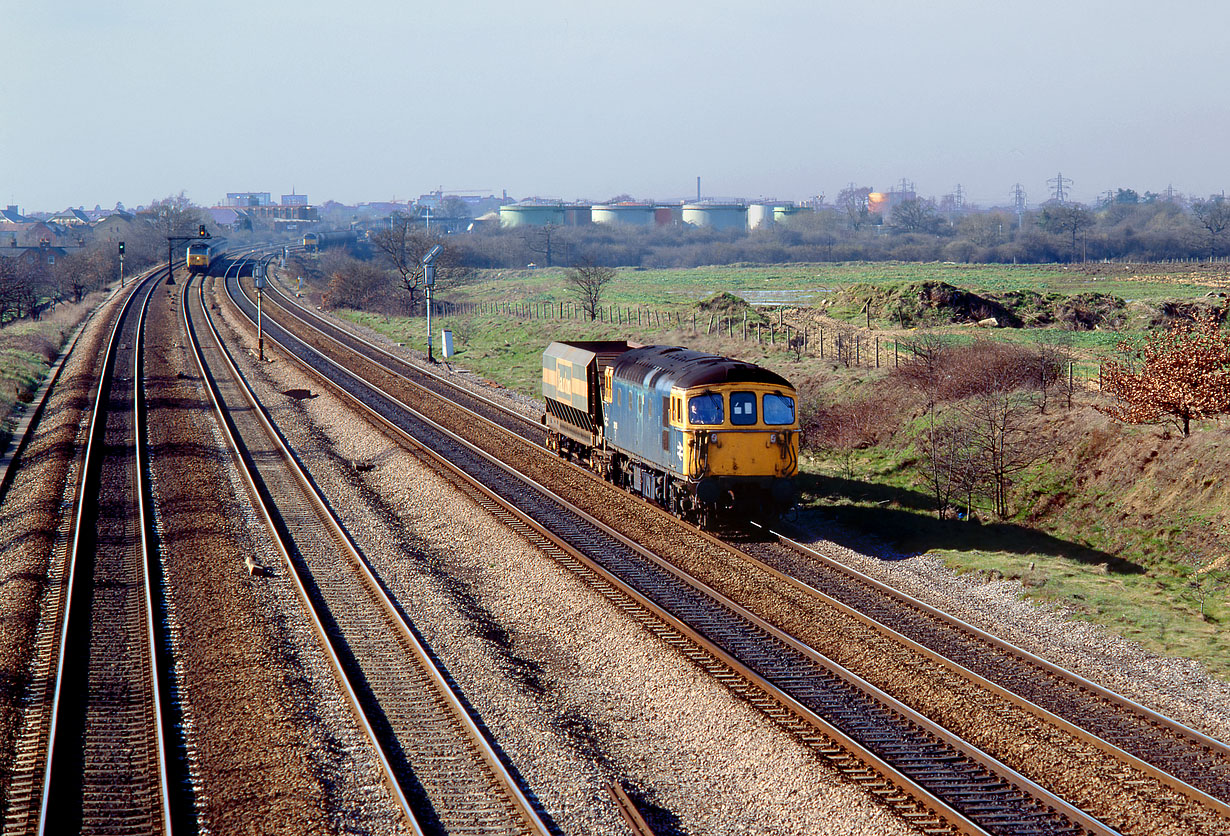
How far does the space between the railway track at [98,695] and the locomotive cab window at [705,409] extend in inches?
410

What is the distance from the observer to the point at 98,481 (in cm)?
2733

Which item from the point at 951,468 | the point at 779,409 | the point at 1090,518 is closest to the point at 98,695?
the point at 779,409

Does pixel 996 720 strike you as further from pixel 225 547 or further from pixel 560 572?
pixel 225 547

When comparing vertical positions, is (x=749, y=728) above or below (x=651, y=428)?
below

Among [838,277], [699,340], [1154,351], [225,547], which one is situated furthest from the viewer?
[838,277]

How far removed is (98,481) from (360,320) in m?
48.6

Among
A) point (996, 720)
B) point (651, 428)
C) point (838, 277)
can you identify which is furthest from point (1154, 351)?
point (838, 277)

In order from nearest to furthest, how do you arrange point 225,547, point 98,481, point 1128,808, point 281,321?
1. point 1128,808
2. point 225,547
3. point 98,481
4. point 281,321

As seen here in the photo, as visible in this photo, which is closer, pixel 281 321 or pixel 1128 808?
pixel 1128 808

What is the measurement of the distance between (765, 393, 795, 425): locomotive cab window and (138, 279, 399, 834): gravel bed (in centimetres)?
980

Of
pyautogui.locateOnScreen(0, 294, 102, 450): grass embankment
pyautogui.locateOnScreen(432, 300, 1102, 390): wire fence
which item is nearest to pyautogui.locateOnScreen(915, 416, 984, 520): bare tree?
pyautogui.locateOnScreen(432, 300, 1102, 390): wire fence

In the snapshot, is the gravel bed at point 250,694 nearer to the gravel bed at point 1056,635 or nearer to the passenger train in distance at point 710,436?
the passenger train in distance at point 710,436

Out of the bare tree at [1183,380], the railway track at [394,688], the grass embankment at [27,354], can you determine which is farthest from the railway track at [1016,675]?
the grass embankment at [27,354]

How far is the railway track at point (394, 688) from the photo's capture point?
36.4ft
